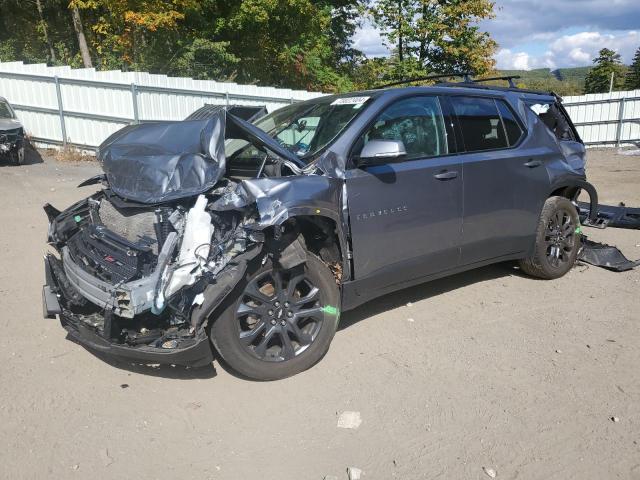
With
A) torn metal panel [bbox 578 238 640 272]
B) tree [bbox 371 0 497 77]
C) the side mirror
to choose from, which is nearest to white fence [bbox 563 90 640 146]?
tree [bbox 371 0 497 77]

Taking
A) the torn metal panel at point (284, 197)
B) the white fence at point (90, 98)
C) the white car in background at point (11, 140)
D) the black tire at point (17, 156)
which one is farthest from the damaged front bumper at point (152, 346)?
the white fence at point (90, 98)

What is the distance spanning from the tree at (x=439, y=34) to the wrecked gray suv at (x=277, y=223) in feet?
78.9

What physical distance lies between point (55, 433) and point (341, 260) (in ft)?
6.58

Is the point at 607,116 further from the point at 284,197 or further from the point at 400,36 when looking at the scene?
the point at 284,197

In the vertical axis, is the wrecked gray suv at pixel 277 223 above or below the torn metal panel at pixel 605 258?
above

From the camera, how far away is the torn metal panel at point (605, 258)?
19.6 ft

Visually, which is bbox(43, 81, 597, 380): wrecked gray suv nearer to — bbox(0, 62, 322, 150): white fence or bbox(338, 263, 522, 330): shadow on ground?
bbox(338, 263, 522, 330): shadow on ground

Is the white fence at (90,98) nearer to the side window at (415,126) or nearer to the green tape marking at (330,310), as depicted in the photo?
the side window at (415,126)

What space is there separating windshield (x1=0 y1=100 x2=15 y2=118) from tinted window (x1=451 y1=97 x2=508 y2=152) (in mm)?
12433

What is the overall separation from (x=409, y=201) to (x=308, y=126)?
3.36 feet

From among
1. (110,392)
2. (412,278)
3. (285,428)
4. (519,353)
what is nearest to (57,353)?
(110,392)

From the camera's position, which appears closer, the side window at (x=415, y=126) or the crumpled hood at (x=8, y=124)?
the side window at (x=415, y=126)

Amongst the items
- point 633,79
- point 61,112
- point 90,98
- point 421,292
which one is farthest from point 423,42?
Answer: point 633,79

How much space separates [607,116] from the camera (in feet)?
69.6
